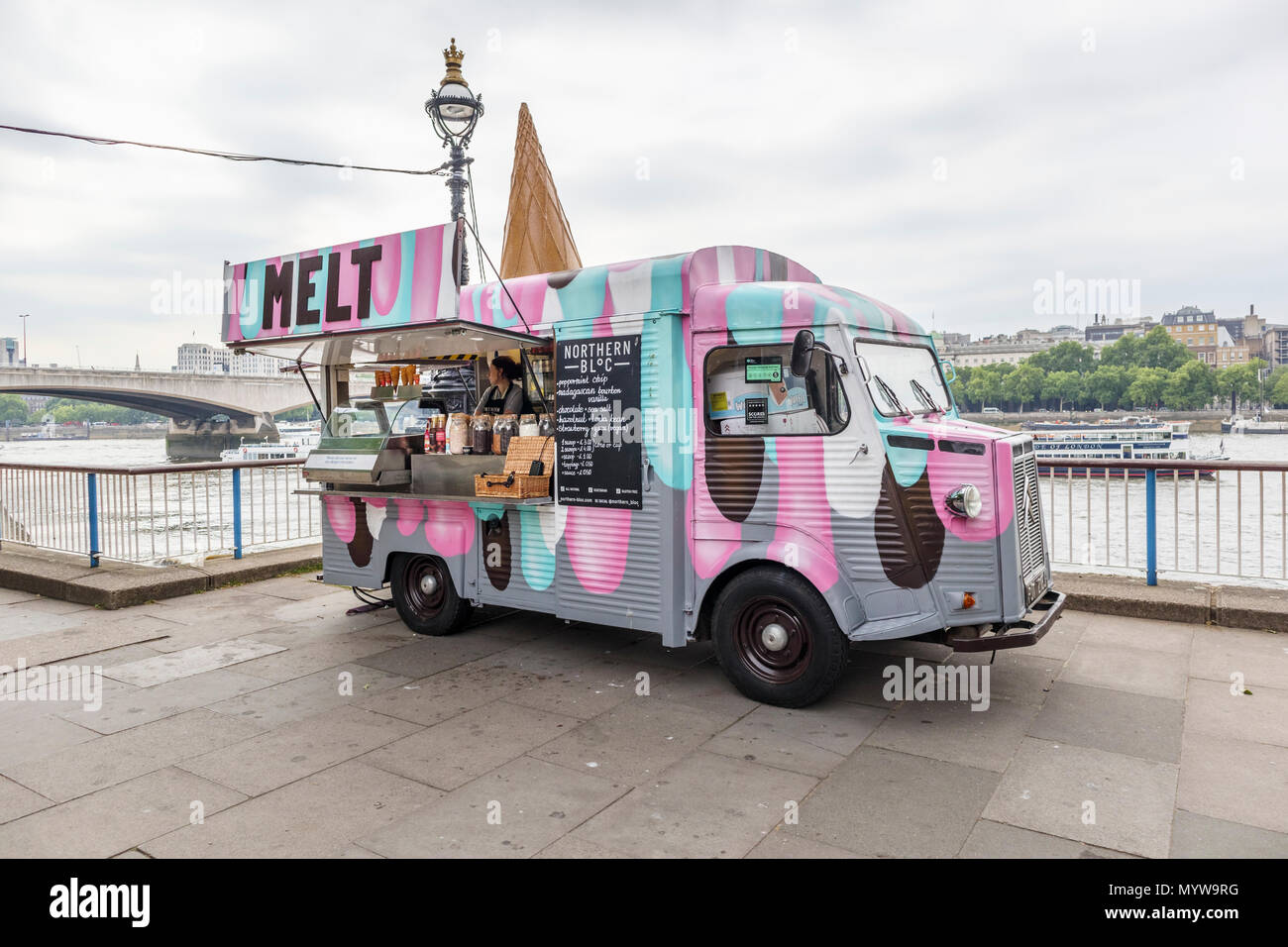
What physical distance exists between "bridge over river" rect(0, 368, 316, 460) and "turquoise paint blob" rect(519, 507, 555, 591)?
94.6ft

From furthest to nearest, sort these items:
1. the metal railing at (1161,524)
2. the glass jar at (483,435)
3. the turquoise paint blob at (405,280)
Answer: the metal railing at (1161,524) < the glass jar at (483,435) < the turquoise paint blob at (405,280)

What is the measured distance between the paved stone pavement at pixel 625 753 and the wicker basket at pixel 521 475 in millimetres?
1320

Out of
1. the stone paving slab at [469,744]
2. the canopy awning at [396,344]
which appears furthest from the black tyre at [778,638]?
the canopy awning at [396,344]

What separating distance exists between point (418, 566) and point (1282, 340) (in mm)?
191611

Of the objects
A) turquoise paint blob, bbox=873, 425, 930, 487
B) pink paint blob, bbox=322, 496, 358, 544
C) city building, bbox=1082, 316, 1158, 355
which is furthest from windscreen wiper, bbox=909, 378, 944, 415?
city building, bbox=1082, 316, 1158, 355

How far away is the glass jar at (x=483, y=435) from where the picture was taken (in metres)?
6.54

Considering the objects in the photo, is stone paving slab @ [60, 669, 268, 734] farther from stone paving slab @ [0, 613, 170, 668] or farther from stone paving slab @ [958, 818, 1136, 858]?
stone paving slab @ [958, 818, 1136, 858]

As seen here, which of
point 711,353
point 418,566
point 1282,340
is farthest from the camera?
point 1282,340

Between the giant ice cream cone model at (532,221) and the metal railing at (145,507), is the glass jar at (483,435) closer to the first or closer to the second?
the giant ice cream cone model at (532,221)

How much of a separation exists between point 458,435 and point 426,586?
54.6 inches

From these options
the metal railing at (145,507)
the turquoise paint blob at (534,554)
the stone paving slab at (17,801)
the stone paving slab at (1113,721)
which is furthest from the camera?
the metal railing at (145,507)

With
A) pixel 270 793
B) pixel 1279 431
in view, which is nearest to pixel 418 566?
pixel 270 793
